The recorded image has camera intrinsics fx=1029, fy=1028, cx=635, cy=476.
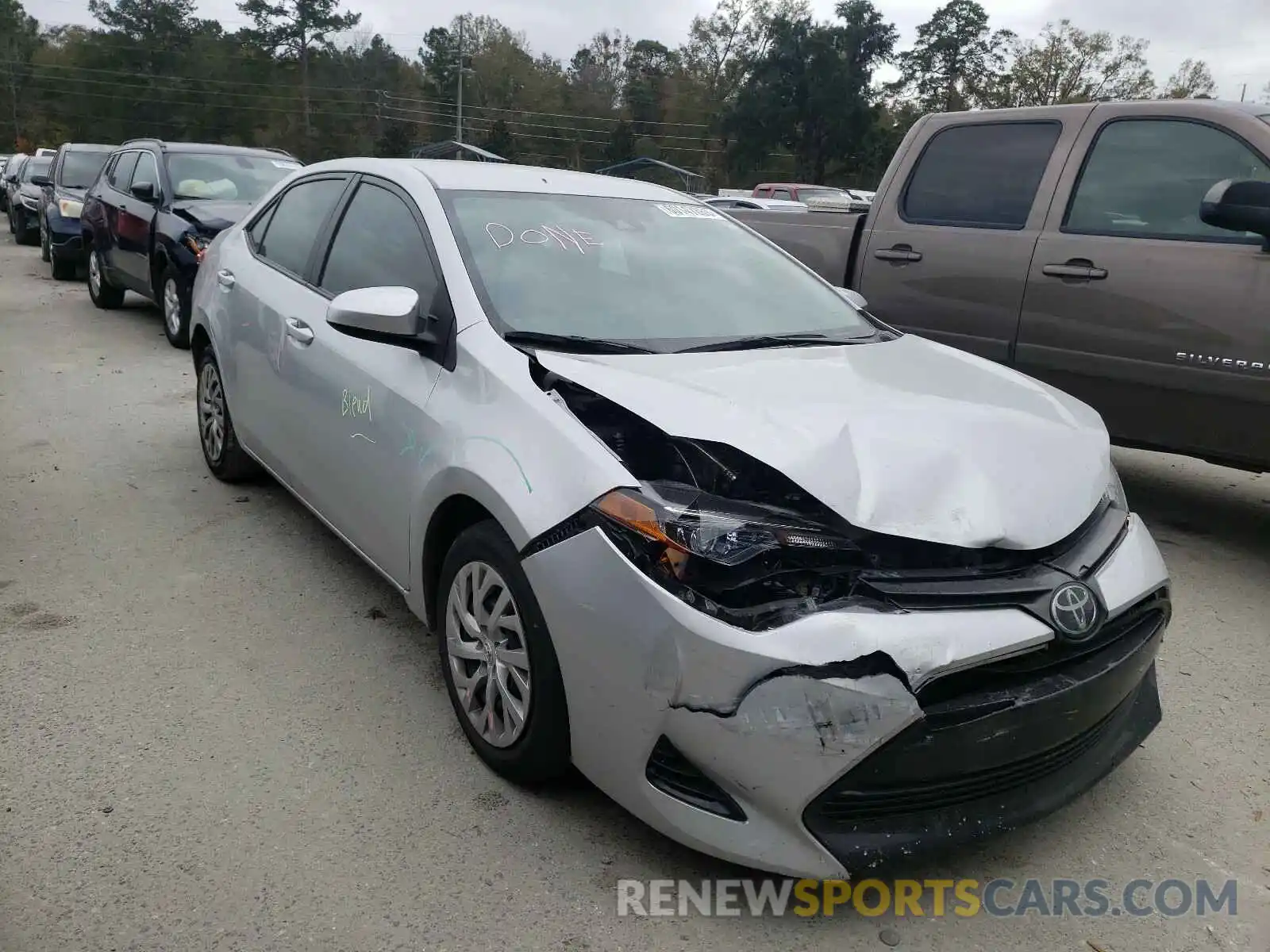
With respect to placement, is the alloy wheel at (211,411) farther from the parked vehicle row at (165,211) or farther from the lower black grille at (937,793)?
the lower black grille at (937,793)

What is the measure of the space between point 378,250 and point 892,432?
205 cm

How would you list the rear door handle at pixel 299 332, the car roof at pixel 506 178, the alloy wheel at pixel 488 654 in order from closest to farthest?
the alloy wheel at pixel 488 654 < the car roof at pixel 506 178 < the rear door handle at pixel 299 332

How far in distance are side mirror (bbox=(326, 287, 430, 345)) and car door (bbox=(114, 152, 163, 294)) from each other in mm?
7136

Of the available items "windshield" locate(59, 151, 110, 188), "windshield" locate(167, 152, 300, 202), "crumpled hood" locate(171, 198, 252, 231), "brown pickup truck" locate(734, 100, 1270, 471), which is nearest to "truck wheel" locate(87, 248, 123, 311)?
"windshield" locate(167, 152, 300, 202)

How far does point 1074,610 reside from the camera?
2373mm

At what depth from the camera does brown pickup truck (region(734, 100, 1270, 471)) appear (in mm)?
4316

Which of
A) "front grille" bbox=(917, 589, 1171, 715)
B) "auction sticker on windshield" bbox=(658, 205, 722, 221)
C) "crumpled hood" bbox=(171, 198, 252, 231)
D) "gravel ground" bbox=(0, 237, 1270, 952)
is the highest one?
"auction sticker on windshield" bbox=(658, 205, 722, 221)

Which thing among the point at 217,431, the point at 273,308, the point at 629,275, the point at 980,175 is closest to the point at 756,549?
the point at 629,275

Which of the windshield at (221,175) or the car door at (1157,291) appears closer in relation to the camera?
the car door at (1157,291)

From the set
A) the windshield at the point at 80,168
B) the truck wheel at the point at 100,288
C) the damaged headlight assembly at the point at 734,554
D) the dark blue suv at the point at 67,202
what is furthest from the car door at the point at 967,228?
the windshield at the point at 80,168

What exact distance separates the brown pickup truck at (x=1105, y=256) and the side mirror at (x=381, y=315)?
3.14 m

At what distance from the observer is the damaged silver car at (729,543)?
2.21 m

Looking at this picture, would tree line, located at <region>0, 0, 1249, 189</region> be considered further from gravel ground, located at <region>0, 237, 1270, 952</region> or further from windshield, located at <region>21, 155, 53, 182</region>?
gravel ground, located at <region>0, 237, 1270, 952</region>

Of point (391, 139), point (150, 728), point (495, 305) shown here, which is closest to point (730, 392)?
point (495, 305)
